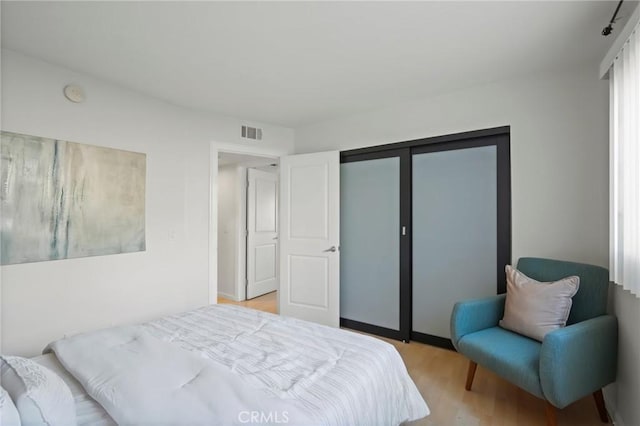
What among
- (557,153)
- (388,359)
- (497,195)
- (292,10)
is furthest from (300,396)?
(557,153)

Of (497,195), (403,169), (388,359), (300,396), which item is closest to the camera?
(300,396)

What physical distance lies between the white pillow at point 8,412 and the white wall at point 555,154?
281cm

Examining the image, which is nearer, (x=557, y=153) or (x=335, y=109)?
(x=557, y=153)

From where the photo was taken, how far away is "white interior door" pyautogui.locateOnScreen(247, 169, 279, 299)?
473 centimetres

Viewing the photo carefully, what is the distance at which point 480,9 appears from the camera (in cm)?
165

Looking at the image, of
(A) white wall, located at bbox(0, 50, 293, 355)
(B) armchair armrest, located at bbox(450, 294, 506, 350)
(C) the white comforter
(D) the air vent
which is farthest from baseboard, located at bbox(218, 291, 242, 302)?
(B) armchair armrest, located at bbox(450, 294, 506, 350)

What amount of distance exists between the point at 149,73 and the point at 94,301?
1831 mm

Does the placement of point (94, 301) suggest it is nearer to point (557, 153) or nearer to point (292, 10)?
point (292, 10)

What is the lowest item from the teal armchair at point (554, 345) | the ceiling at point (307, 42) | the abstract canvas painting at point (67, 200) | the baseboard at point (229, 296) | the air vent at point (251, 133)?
the baseboard at point (229, 296)

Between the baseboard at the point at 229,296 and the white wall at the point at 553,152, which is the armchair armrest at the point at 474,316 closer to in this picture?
the white wall at the point at 553,152

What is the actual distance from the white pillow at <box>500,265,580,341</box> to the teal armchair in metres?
0.07

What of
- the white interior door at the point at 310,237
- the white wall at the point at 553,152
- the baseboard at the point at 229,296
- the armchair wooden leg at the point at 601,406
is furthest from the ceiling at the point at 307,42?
the baseboard at the point at 229,296

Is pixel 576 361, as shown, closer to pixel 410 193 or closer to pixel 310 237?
pixel 410 193

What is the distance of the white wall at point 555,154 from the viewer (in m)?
2.19
